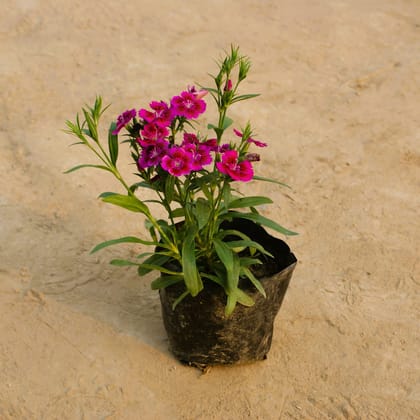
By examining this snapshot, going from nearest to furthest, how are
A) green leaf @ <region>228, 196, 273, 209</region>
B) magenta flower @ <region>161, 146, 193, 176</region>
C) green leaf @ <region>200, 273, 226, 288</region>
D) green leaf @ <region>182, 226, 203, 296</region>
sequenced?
magenta flower @ <region>161, 146, 193, 176</region> < green leaf @ <region>182, 226, 203, 296</region> < green leaf @ <region>200, 273, 226, 288</region> < green leaf @ <region>228, 196, 273, 209</region>

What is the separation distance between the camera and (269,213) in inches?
180

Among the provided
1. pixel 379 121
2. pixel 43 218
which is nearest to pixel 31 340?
pixel 43 218

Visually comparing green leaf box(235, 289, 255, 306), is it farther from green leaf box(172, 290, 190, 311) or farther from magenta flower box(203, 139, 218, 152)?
magenta flower box(203, 139, 218, 152)

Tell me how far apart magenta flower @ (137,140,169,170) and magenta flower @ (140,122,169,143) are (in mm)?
26

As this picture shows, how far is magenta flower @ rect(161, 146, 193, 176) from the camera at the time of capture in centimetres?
264

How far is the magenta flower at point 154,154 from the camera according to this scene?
8.79ft

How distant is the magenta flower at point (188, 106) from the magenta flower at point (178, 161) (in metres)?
0.18

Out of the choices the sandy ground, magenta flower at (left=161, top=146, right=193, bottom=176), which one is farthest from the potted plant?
the sandy ground

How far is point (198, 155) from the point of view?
272 centimetres

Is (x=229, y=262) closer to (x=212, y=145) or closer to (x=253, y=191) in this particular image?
(x=212, y=145)

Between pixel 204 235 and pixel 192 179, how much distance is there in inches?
12.2

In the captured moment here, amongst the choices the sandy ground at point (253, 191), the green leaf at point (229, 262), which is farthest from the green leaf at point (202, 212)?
the sandy ground at point (253, 191)

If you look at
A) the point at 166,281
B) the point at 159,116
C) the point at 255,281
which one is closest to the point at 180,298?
the point at 166,281

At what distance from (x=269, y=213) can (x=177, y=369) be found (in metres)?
1.55
